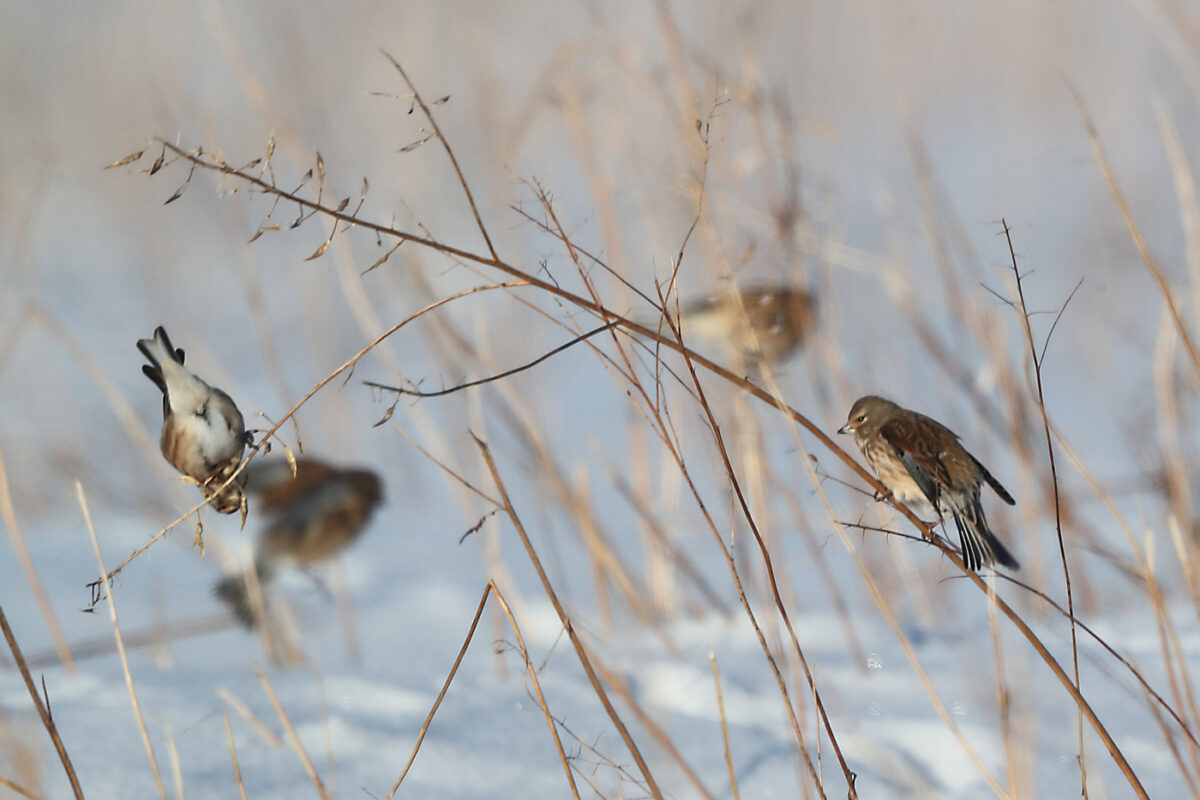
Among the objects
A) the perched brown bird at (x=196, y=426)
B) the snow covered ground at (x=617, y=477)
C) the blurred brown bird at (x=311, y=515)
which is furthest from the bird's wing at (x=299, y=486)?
the perched brown bird at (x=196, y=426)

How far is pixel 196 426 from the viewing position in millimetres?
824

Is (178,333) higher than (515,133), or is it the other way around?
(178,333)

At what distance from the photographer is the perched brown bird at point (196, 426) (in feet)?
2.69

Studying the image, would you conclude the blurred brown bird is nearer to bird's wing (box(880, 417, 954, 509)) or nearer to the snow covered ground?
the snow covered ground

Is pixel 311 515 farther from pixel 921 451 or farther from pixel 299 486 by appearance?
pixel 921 451

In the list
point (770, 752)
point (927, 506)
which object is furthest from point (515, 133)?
point (770, 752)

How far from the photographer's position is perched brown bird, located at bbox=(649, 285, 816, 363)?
2.04 m

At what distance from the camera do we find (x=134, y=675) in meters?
1.63

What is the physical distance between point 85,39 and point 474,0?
5409 mm

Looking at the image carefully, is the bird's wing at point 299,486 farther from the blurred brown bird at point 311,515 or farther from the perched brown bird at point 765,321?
the perched brown bird at point 765,321

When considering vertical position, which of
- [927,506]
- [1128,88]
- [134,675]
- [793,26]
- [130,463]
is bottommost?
[134,675]

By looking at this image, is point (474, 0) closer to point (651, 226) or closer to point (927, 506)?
point (651, 226)

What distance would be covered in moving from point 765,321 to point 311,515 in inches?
48.6

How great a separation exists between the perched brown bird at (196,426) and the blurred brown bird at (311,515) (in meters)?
1.56
